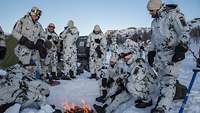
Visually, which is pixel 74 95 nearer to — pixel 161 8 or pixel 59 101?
pixel 59 101

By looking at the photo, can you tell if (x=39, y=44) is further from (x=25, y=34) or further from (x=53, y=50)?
(x=53, y=50)

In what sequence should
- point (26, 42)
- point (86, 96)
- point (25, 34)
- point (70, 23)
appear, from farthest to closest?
1. point (70, 23)
2. point (86, 96)
3. point (25, 34)
4. point (26, 42)

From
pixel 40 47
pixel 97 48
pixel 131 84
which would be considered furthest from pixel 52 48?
pixel 131 84

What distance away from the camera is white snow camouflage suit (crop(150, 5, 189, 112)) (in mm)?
6220

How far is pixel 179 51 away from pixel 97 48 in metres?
7.66

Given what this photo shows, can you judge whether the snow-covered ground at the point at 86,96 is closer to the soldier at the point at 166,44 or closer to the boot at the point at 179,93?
the boot at the point at 179,93

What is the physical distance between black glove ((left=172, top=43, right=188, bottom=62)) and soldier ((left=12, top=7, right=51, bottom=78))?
165 inches

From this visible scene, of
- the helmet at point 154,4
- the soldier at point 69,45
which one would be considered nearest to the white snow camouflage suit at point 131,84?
the helmet at point 154,4

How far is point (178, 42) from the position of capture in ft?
20.2

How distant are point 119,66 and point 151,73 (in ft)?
4.04

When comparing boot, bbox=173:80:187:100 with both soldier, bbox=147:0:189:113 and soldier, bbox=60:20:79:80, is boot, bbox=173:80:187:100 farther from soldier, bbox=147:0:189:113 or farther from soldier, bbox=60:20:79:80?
soldier, bbox=60:20:79:80

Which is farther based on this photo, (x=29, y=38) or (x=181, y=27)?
(x=29, y=38)

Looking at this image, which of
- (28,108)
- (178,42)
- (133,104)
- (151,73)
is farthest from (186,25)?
(28,108)

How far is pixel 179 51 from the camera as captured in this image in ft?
19.9
